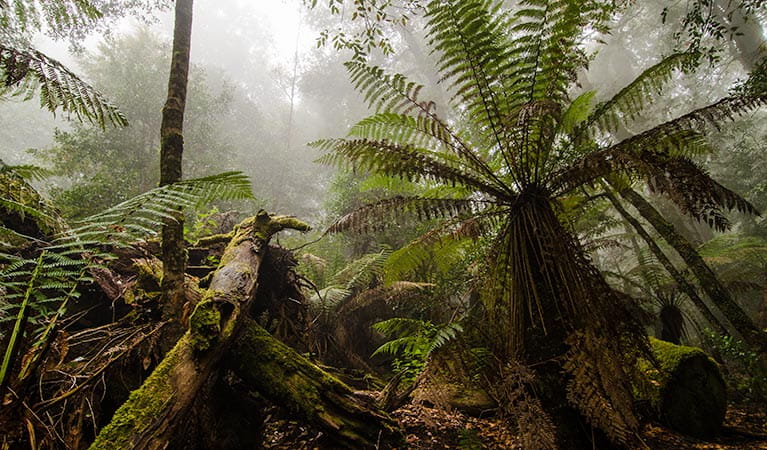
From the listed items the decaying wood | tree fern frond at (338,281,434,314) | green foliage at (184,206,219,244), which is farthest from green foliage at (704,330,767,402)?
green foliage at (184,206,219,244)

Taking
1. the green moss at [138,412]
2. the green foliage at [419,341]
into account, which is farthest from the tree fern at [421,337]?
the green moss at [138,412]

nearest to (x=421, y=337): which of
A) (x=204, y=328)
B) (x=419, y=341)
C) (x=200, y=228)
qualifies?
(x=419, y=341)

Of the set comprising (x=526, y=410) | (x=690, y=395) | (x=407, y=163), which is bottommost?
(x=690, y=395)

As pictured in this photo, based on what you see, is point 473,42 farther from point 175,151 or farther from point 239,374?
point 239,374

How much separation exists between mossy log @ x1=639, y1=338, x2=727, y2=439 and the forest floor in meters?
0.09

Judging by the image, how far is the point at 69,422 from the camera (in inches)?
50.3

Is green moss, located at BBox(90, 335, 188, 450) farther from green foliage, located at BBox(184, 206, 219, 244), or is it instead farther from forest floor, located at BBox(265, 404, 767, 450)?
green foliage, located at BBox(184, 206, 219, 244)

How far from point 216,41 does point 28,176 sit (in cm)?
3428

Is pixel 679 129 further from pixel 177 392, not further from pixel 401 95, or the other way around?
pixel 177 392

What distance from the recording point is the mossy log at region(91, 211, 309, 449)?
106 centimetres

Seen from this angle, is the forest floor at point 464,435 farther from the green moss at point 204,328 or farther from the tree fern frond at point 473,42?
the tree fern frond at point 473,42

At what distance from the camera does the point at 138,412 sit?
3.66 ft

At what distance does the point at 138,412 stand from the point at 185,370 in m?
0.20

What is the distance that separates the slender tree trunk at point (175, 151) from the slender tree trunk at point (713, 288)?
3.15 meters
